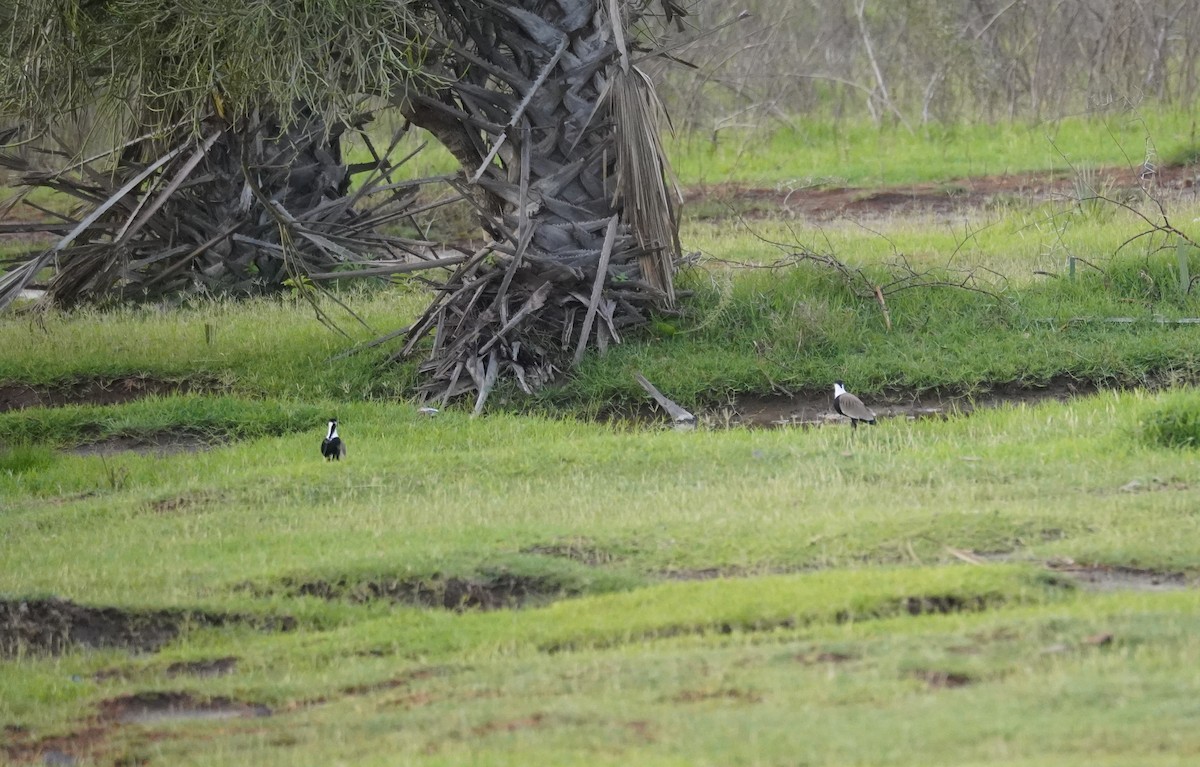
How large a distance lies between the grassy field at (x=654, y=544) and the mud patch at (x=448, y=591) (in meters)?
0.02

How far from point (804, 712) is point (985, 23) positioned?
19.0 meters

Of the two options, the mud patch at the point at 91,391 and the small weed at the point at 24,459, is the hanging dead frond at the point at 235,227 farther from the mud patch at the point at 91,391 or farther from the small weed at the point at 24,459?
the small weed at the point at 24,459

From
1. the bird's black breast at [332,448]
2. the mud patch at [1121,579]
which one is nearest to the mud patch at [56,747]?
the mud patch at [1121,579]

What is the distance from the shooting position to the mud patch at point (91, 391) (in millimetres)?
13570

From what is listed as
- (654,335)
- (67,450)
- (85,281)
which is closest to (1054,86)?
(654,335)

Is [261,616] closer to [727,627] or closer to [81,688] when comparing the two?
[81,688]

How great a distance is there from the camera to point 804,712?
5.20 m

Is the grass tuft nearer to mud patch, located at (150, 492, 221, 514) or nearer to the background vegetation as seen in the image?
the background vegetation

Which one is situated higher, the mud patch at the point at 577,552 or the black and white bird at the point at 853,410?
the black and white bird at the point at 853,410

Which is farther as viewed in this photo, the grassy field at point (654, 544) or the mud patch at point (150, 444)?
the mud patch at point (150, 444)

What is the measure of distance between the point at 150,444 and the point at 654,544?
5675 mm

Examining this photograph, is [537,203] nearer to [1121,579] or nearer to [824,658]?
[1121,579]

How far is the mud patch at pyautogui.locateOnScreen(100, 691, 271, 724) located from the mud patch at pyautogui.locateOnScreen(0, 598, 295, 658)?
807mm

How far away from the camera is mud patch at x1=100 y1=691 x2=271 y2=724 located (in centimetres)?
603
